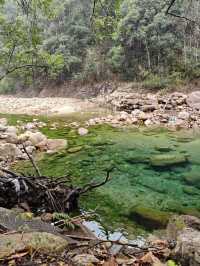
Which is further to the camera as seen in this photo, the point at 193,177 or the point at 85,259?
the point at 193,177

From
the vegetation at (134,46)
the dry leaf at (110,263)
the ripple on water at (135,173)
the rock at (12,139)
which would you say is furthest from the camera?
the vegetation at (134,46)

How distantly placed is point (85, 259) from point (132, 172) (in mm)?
Answer: 6075

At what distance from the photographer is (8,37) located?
7.75m

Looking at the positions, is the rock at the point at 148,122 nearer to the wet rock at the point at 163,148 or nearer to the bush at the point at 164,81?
the wet rock at the point at 163,148

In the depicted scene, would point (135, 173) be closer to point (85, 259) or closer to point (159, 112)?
point (85, 259)

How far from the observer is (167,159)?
10.2 metres

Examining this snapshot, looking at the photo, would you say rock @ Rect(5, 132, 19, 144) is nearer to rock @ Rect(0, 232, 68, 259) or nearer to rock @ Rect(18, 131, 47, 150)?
rock @ Rect(18, 131, 47, 150)

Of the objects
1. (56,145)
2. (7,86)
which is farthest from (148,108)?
(7,86)

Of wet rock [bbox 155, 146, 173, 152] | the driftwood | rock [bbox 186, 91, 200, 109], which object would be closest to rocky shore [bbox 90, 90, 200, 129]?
rock [bbox 186, 91, 200, 109]

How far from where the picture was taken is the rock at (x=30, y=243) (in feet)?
9.39

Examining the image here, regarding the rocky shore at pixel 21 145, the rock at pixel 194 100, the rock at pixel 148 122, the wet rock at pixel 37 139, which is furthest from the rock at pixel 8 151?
the rock at pixel 194 100

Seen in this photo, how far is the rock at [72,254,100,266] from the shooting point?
118 inches

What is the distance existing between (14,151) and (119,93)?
59.4 feet

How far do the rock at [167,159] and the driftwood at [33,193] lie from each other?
485cm
